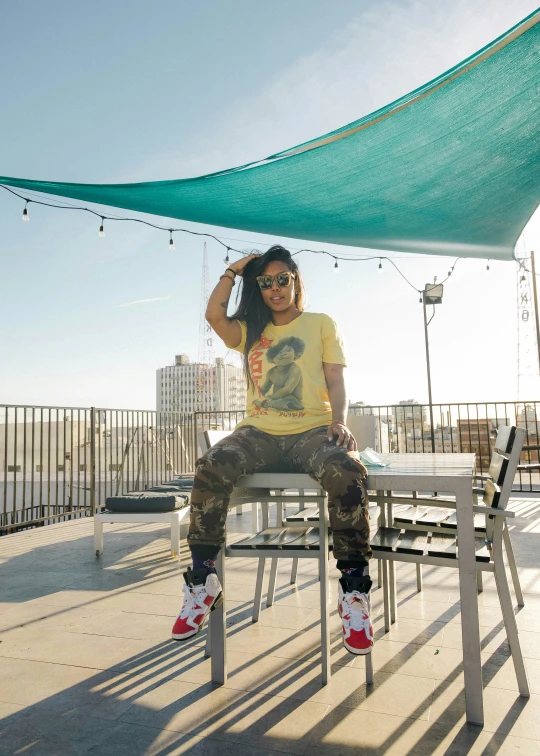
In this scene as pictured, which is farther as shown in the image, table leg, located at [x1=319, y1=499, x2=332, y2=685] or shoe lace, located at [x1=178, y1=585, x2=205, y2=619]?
table leg, located at [x1=319, y1=499, x2=332, y2=685]

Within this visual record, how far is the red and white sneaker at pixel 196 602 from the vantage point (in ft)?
5.03

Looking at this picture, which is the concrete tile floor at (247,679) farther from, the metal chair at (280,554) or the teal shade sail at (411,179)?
the teal shade sail at (411,179)

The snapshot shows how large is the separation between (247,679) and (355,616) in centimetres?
56

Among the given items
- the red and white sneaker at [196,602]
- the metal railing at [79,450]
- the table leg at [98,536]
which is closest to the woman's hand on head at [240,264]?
the red and white sneaker at [196,602]

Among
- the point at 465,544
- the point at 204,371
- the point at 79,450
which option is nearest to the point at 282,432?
the point at 465,544

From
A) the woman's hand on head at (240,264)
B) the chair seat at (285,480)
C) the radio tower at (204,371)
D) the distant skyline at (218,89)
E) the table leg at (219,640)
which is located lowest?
the table leg at (219,640)

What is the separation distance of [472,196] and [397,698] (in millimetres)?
3150

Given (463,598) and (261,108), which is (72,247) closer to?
(261,108)

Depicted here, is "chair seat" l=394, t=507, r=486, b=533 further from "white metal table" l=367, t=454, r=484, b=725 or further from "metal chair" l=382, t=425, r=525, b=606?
"white metal table" l=367, t=454, r=484, b=725

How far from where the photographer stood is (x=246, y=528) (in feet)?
16.1

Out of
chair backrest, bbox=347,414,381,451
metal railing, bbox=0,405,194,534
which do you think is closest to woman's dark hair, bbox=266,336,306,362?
chair backrest, bbox=347,414,381,451

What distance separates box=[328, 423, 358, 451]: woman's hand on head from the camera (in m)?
1.74

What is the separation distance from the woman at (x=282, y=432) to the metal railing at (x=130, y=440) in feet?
11.7

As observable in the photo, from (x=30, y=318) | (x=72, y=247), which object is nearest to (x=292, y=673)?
(x=72, y=247)
